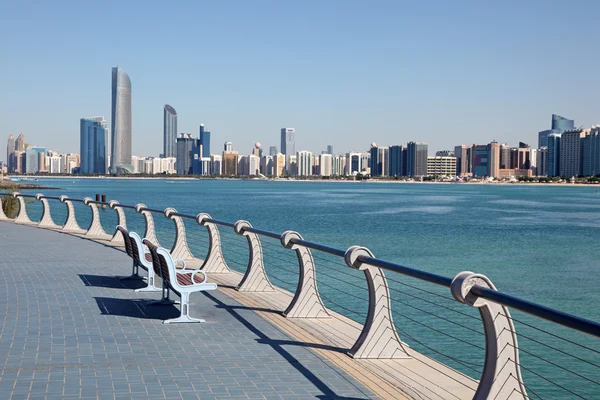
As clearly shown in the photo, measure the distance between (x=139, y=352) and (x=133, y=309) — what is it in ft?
8.56

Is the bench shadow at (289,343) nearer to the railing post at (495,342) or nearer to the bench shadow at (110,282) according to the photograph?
the railing post at (495,342)

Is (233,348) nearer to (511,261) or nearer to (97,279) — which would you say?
(97,279)

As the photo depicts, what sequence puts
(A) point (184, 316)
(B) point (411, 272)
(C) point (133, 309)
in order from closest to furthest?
1. (B) point (411, 272)
2. (A) point (184, 316)
3. (C) point (133, 309)

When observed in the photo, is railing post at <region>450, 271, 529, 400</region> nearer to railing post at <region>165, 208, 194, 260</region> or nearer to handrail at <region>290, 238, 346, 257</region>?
handrail at <region>290, 238, 346, 257</region>

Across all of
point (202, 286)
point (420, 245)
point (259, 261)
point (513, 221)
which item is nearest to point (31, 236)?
point (259, 261)

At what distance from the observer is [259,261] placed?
11562mm

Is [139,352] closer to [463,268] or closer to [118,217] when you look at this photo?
[118,217]

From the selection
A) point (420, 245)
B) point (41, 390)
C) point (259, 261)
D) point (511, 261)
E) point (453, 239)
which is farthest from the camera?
point (453, 239)

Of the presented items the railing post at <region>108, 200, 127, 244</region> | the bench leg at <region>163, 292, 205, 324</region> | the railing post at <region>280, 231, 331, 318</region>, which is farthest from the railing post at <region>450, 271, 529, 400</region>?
the railing post at <region>108, 200, 127, 244</region>

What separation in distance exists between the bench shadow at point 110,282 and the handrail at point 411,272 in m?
5.85

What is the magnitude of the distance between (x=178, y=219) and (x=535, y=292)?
13.8 metres

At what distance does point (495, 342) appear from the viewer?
5.12 m

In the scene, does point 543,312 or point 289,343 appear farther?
point 289,343

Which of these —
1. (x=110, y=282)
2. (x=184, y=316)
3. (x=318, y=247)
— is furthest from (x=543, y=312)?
(x=110, y=282)
